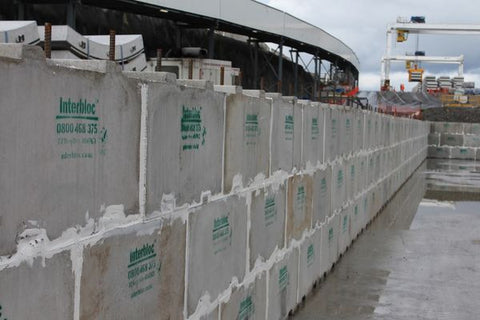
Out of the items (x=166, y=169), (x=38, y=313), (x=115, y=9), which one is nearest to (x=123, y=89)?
(x=166, y=169)

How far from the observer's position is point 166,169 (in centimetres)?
362

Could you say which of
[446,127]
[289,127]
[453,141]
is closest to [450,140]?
[453,141]

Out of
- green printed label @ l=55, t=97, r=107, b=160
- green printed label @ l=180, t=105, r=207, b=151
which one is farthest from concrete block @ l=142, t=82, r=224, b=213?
green printed label @ l=55, t=97, r=107, b=160

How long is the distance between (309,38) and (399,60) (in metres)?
48.2

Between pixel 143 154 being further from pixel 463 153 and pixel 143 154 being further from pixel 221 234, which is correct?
pixel 463 153

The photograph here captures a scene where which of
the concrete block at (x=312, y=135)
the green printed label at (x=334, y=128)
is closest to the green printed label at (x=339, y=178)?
the green printed label at (x=334, y=128)

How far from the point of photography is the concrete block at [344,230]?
9279 mm

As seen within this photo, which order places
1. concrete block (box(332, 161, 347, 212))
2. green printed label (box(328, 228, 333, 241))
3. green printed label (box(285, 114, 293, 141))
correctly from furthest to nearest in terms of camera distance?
1. concrete block (box(332, 161, 347, 212))
2. green printed label (box(328, 228, 333, 241))
3. green printed label (box(285, 114, 293, 141))

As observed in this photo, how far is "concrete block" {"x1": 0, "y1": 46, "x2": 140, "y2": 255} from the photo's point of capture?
2.36 metres

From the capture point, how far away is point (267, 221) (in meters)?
5.66

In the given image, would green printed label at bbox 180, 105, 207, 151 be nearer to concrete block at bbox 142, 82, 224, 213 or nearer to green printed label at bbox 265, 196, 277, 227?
concrete block at bbox 142, 82, 224, 213

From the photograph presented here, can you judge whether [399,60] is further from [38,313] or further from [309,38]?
[38,313]

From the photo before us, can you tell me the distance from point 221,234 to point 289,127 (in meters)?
2.21

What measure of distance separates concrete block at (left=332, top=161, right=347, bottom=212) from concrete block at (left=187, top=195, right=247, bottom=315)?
3.96 m
